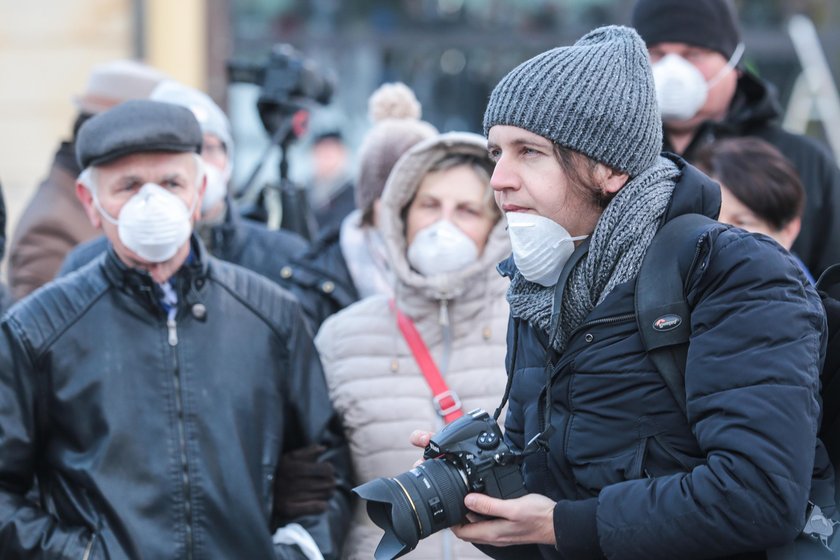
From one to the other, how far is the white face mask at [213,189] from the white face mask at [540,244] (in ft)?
6.48

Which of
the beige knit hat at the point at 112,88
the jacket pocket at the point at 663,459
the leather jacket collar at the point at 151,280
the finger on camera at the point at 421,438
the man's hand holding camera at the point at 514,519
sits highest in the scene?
the beige knit hat at the point at 112,88

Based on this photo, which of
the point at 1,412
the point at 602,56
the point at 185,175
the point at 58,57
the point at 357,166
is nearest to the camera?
the point at 602,56

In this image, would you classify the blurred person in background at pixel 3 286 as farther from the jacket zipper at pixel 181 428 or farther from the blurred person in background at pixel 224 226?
the jacket zipper at pixel 181 428

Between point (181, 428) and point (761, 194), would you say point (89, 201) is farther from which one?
point (761, 194)

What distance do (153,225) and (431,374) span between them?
2.76 feet

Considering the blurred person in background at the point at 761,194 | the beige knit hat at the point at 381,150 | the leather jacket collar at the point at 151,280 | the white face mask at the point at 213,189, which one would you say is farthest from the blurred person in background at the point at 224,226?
the blurred person in background at the point at 761,194

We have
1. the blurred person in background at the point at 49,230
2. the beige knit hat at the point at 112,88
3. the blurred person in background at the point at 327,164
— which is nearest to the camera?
the blurred person in background at the point at 49,230

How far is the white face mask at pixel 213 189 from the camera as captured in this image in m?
4.08

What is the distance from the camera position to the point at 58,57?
848 centimetres

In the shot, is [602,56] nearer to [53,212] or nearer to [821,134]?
[53,212]

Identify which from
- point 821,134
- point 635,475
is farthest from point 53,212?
point 821,134

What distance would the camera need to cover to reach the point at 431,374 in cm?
337

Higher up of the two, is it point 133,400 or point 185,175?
point 185,175

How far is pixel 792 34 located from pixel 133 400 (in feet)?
24.6
